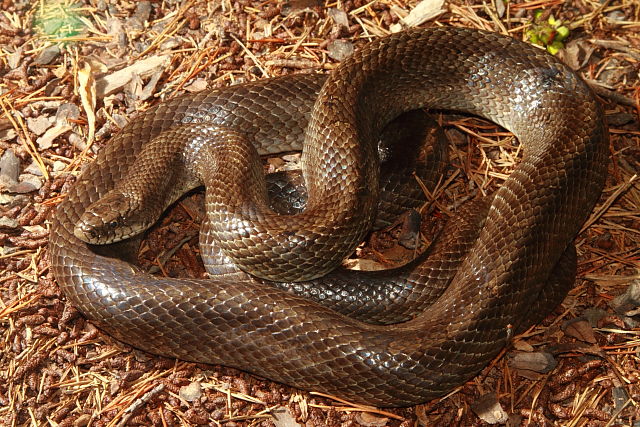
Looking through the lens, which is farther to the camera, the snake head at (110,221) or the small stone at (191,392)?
the snake head at (110,221)

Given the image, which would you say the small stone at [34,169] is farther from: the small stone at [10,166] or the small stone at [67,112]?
the small stone at [67,112]

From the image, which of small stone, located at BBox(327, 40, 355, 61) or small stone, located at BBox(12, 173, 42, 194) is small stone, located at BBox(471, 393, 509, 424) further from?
small stone, located at BBox(12, 173, 42, 194)

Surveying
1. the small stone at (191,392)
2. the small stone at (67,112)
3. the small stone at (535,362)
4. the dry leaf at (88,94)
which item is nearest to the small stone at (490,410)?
the small stone at (535,362)

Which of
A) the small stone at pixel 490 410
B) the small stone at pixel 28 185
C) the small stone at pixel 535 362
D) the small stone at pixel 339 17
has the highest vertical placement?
Result: the small stone at pixel 339 17

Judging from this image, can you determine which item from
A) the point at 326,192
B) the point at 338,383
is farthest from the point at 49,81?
the point at 338,383

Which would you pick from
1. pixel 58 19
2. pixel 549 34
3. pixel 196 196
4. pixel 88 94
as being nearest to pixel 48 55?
pixel 58 19

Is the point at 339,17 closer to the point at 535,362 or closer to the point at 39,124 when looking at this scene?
the point at 39,124

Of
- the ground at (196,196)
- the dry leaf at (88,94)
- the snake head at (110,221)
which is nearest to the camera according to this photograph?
the ground at (196,196)
